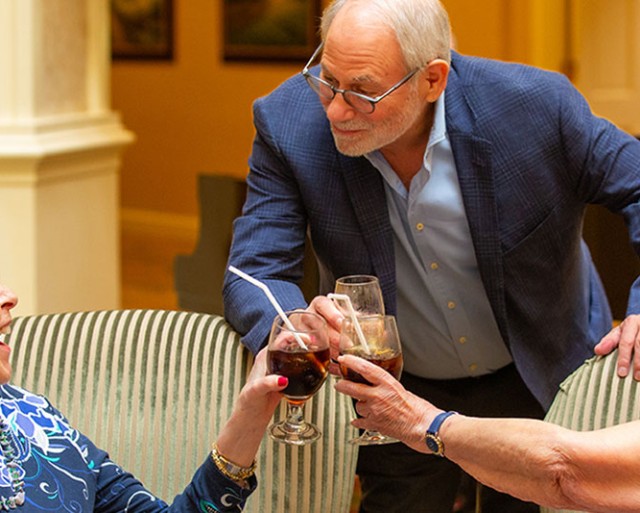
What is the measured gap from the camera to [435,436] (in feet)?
6.07

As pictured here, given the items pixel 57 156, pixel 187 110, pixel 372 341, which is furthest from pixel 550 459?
pixel 187 110

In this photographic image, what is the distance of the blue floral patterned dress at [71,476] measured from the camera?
194cm

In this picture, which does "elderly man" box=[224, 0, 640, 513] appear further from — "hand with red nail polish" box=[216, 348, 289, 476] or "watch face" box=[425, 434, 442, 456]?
"watch face" box=[425, 434, 442, 456]

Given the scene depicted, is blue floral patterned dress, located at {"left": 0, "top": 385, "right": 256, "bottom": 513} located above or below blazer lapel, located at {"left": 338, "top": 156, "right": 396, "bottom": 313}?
below

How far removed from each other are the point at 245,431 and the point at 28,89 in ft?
9.20

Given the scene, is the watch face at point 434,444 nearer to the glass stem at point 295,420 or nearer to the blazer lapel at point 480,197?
the glass stem at point 295,420

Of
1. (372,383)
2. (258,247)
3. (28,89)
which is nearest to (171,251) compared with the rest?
(28,89)

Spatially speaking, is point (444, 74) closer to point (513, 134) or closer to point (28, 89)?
point (513, 134)

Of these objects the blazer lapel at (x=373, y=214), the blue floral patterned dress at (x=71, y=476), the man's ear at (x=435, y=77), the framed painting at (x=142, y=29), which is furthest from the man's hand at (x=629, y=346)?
the framed painting at (x=142, y=29)

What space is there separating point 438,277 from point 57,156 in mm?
2449

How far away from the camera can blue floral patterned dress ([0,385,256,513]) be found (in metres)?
1.94

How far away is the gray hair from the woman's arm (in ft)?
2.57

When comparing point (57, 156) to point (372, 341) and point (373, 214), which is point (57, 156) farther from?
point (372, 341)

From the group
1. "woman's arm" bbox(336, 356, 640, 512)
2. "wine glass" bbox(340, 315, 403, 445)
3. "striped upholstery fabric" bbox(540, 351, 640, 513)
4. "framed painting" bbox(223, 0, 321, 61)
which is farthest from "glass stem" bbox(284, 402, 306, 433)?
"framed painting" bbox(223, 0, 321, 61)
